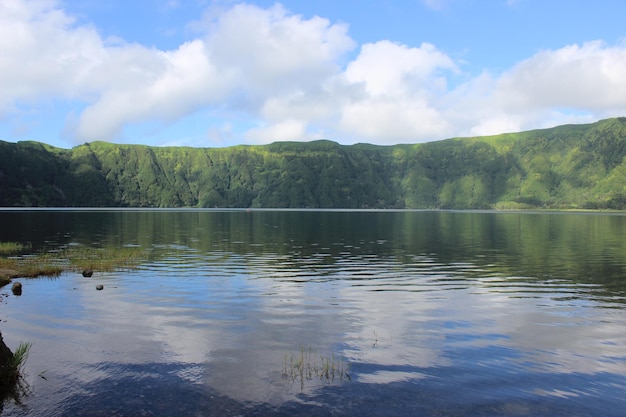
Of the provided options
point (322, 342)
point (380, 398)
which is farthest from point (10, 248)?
point (380, 398)

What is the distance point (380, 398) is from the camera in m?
18.3

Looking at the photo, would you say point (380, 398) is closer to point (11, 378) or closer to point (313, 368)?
point (313, 368)

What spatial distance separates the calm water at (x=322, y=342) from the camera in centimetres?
1802

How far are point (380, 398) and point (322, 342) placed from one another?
757 centimetres

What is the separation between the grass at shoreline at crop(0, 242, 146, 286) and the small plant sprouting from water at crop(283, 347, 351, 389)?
103ft

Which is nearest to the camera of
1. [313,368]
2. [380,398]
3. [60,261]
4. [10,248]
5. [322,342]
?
[380,398]

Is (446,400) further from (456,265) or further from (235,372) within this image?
(456,265)

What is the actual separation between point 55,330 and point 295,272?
90.2ft

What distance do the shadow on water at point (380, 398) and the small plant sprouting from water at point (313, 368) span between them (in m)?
1.03

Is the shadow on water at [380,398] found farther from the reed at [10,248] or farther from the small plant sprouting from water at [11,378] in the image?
the reed at [10,248]

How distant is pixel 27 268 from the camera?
49.2 metres

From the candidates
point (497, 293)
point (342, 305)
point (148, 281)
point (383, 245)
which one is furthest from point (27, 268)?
point (383, 245)

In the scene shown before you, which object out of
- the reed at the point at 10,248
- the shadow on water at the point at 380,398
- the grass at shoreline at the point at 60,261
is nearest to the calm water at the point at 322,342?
the shadow on water at the point at 380,398

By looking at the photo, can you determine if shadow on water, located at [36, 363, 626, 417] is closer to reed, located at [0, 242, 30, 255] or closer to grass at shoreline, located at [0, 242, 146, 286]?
grass at shoreline, located at [0, 242, 146, 286]
